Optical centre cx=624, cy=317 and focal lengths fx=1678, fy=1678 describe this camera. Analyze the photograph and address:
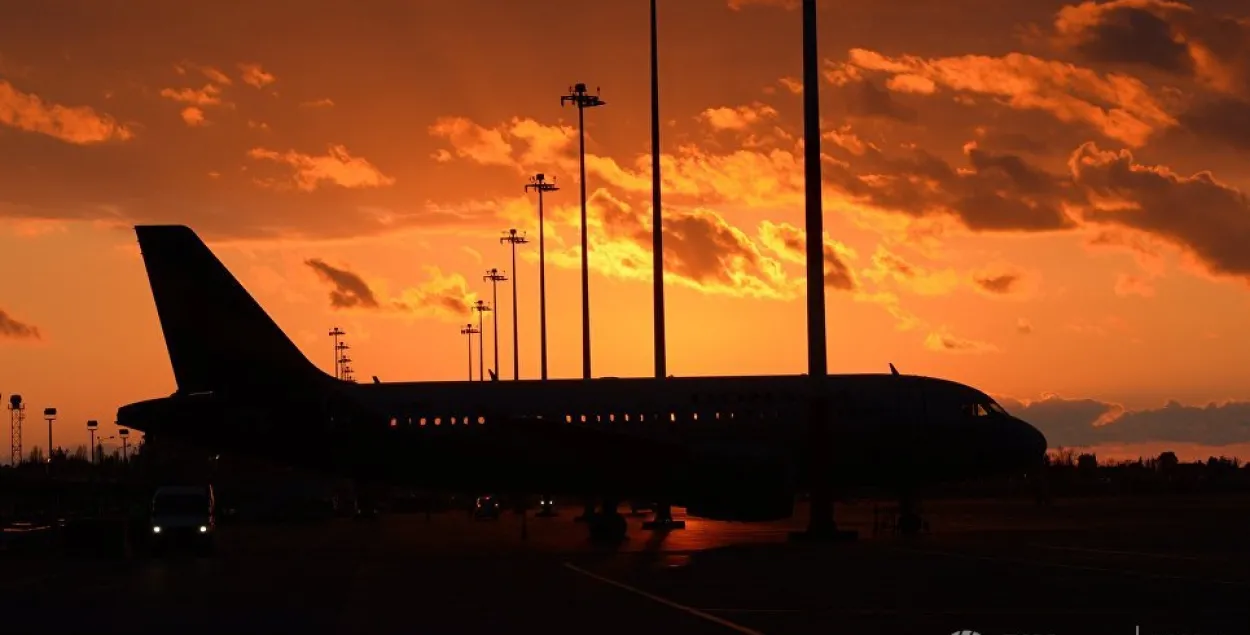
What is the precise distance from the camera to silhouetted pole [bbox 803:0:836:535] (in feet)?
171

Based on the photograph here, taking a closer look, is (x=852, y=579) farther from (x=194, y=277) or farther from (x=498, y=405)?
(x=194, y=277)

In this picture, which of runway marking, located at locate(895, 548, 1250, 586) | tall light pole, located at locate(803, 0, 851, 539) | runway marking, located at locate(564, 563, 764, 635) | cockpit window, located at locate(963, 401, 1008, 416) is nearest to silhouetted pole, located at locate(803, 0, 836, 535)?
tall light pole, located at locate(803, 0, 851, 539)

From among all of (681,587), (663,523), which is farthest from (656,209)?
(681,587)

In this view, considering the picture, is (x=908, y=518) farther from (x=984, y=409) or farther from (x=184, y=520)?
(x=184, y=520)

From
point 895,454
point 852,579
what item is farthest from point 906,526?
point 852,579

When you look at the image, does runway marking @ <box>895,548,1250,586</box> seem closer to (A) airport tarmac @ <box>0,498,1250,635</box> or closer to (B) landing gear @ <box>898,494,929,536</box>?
(A) airport tarmac @ <box>0,498,1250,635</box>

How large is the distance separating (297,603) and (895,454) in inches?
1123

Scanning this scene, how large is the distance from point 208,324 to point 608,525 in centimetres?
1432

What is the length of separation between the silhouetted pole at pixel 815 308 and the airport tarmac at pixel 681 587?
188 cm

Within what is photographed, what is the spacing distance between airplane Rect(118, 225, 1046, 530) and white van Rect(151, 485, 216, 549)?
12.6ft

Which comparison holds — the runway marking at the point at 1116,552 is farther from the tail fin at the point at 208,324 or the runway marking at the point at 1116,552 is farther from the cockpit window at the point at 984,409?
the tail fin at the point at 208,324

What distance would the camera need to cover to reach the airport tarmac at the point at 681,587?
77.4 ft

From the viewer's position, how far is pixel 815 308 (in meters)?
52.2

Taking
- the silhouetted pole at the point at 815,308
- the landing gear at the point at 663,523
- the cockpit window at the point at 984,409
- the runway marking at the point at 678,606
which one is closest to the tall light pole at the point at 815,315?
the silhouetted pole at the point at 815,308
